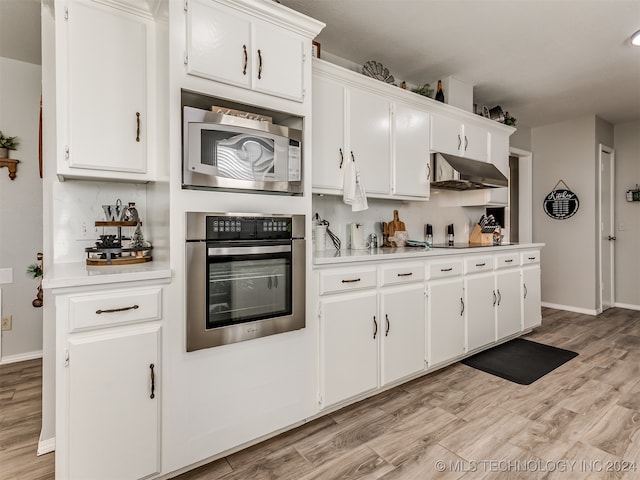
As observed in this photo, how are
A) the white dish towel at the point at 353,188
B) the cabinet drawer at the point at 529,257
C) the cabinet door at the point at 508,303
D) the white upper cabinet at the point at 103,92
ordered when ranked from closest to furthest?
1. the white upper cabinet at the point at 103,92
2. the white dish towel at the point at 353,188
3. the cabinet door at the point at 508,303
4. the cabinet drawer at the point at 529,257

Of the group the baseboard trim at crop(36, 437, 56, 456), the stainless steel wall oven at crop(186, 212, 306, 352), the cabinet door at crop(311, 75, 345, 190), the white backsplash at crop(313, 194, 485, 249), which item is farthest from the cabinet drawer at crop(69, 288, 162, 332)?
the white backsplash at crop(313, 194, 485, 249)

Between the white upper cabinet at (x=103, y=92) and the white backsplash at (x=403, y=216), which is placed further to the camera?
the white backsplash at (x=403, y=216)

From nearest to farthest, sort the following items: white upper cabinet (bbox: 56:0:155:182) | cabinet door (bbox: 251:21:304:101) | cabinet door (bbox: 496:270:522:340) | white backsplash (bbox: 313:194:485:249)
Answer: white upper cabinet (bbox: 56:0:155:182)
cabinet door (bbox: 251:21:304:101)
white backsplash (bbox: 313:194:485:249)
cabinet door (bbox: 496:270:522:340)

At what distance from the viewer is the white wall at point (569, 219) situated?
4.64m

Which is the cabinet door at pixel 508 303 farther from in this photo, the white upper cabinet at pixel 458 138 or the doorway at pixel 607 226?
the doorway at pixel 607 226

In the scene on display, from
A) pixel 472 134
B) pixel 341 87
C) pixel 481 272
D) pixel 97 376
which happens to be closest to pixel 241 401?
pixel 97 376

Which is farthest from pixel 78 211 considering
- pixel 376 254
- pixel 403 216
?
pixel 403 216

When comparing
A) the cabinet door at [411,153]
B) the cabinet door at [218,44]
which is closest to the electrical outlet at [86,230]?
the cabinet door at [218,44]

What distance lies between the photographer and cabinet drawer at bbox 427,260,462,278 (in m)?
2.69

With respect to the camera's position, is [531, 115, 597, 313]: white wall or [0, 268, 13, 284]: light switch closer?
[0, 268, 13, 284]: light switch

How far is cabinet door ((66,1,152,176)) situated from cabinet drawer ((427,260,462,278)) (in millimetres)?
2059

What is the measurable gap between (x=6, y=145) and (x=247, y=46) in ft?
8.20

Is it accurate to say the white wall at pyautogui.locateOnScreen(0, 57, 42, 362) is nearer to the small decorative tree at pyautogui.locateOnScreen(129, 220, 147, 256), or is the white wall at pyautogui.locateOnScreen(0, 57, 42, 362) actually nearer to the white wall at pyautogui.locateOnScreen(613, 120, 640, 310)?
the small decorative tree at pyautogui.locateOnScreen(129, 220, 147, 256)

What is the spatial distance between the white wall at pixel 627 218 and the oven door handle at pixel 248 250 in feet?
17.7
